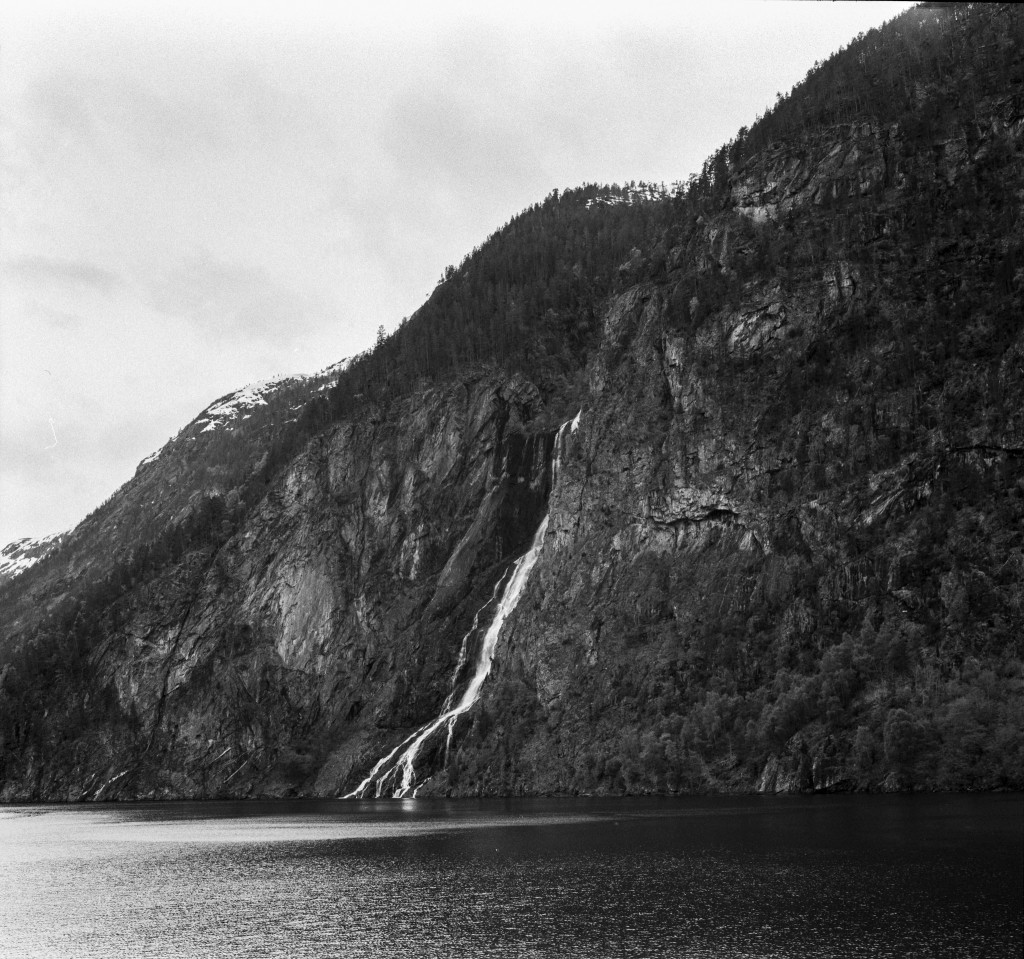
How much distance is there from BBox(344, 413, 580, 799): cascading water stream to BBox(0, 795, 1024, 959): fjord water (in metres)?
55.0

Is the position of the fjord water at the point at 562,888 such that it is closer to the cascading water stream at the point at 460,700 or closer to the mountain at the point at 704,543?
the mountain at the point at 704,543

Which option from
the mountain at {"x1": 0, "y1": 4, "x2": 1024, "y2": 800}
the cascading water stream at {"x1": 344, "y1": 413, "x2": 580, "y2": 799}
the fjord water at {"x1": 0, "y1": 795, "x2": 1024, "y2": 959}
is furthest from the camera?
the cascading water stream at {"x1": 344, "y1": 413, "x2": 580, "y2": 799}

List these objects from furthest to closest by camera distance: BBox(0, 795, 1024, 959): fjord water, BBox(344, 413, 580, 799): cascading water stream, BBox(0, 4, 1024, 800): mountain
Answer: BBox(344, 413, 580, 799): cascading water stream, BBox(0, 4, 1024, 800): mountain, BBox(0, 795, 1024, 959): fjord water

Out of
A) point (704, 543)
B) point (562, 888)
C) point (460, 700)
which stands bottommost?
point (562, 888)

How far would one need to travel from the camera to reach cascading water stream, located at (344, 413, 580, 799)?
143 m

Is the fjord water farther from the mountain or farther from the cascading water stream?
the cascading water stream

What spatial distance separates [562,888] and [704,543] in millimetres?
87571

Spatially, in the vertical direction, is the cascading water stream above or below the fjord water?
above

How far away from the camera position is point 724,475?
453 ft

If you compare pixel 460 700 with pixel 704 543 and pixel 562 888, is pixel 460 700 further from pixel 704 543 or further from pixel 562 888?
pixel 562 888

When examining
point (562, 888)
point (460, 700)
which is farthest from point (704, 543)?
point (562, 888)

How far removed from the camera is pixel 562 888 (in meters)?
51.7

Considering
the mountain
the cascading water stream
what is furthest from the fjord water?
the cascading water stream

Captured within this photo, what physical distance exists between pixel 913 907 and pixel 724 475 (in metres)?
97.1
